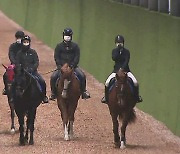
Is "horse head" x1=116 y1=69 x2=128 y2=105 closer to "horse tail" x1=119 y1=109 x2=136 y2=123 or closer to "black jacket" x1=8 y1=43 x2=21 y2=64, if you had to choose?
"horse tail" x1=119 y1=109 x2=136 y2=123

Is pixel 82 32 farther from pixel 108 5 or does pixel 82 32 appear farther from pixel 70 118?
pixel 70 118

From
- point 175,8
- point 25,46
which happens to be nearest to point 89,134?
point 25,46

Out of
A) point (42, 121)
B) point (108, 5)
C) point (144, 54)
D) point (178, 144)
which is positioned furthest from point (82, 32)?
point (178, 144)

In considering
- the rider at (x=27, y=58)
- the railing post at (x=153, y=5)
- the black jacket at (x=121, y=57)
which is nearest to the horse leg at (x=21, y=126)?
the rider at (x=27, y=58)

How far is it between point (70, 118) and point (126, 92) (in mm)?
2068

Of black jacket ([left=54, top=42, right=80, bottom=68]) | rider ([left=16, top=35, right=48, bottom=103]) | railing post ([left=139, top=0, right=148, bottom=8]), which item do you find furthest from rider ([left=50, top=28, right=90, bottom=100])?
railing post ([left=139, top=0, right=148, bottom=8])

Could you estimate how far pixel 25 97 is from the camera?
17031 millimetres

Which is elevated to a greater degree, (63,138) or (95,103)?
(95,103)

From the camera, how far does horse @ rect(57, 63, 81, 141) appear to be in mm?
18094

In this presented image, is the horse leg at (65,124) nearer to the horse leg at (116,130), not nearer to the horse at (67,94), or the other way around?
the horse at (67,94)

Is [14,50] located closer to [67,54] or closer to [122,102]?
[67,54]

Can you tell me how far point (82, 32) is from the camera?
107 feet

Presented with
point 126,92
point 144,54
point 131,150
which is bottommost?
point 131,150

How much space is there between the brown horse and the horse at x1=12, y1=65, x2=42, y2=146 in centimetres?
179
